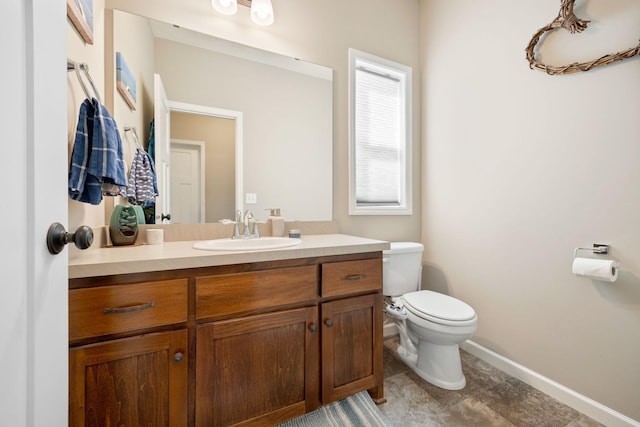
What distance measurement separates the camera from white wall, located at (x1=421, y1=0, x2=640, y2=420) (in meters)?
1.32

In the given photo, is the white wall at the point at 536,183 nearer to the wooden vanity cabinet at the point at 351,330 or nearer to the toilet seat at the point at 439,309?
the toilet seat at the point at 439,309

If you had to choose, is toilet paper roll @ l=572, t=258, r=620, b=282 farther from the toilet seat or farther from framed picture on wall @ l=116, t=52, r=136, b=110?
framed picture on wall @ l=116, t=52, r=136, b=110

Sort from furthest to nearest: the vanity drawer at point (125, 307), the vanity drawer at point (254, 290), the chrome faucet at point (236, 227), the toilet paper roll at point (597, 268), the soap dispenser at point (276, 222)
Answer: the soap dispenser at point (276, 222)
the chrome faucet at point (236, 227)
the toilet paper roll at point (597, 268)
the vanity drawer at point (254, 290)
the vanity drawer at point (125, 307)

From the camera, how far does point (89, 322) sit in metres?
0.91

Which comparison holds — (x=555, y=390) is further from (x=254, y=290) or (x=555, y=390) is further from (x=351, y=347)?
(x=254, y=290)

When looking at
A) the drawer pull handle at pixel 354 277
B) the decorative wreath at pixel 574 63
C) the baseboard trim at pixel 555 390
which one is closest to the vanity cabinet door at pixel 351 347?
the drawer pull handle at pixel 354 277

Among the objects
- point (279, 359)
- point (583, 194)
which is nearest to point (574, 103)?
point (583, 194)

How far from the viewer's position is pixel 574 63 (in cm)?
146

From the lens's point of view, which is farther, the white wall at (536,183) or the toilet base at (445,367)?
the toilet base at (445,367)

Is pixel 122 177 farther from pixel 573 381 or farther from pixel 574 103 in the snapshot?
pixel 573 381

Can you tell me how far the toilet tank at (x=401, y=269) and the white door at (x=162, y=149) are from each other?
1384mm

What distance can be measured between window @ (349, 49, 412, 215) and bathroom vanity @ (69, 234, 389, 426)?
794 millimetres

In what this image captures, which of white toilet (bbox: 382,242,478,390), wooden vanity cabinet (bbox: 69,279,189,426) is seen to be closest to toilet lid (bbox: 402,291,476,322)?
white toilet (bbox: 382,242,478,390)

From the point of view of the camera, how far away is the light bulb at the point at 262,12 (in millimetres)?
1646
